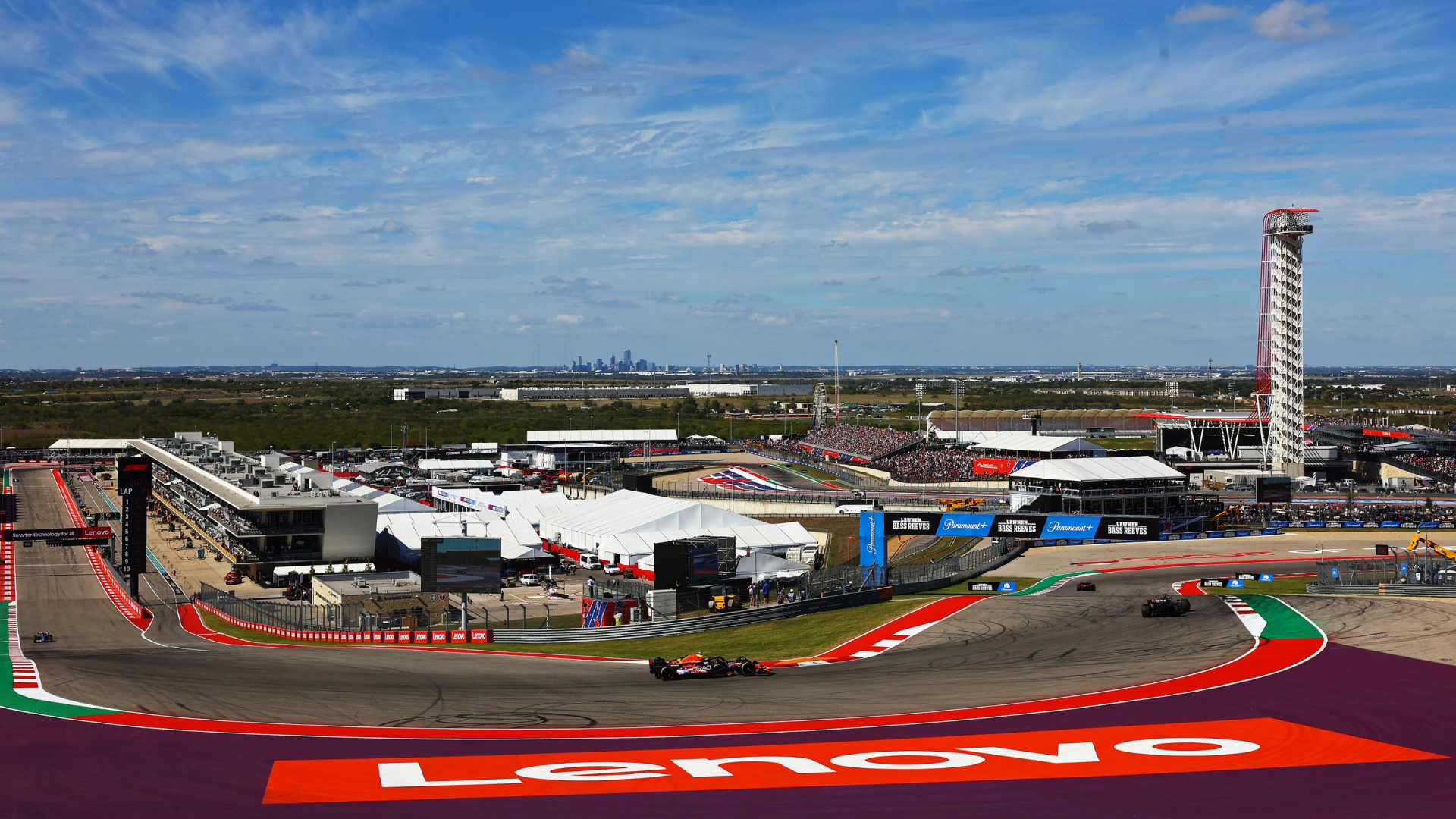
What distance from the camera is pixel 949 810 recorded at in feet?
55.9

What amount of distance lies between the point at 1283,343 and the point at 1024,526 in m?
53.6

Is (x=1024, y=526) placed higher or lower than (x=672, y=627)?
higher

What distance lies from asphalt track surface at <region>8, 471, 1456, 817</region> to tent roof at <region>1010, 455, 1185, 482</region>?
29797mm

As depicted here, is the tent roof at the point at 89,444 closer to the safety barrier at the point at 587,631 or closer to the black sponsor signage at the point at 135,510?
the black sponsor signage at the point at 135,510

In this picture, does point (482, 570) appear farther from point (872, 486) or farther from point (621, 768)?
point (872, 486)

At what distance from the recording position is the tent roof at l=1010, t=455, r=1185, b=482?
6988cm

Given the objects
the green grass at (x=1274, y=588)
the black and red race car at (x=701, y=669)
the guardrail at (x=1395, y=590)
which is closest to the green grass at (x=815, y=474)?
the green grass at (x=1274, y=588)

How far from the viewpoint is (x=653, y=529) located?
6103cm

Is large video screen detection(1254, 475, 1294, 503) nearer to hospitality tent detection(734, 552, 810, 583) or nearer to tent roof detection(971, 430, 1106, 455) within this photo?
tent roof detection(971, 430, 1106, 455)

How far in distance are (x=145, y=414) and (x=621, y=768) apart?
203m

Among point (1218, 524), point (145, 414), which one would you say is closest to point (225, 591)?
point (1218, 524)

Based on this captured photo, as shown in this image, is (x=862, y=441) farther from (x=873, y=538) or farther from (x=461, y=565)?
(x=461, y=565)

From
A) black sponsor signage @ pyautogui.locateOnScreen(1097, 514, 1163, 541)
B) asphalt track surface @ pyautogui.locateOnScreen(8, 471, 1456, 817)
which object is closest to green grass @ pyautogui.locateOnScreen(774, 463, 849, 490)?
black sponsor signage @ pyautogui.locateOnScreen(1097, 514, 1163, 541)

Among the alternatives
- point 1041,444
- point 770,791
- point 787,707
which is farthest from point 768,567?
point 1041,444
